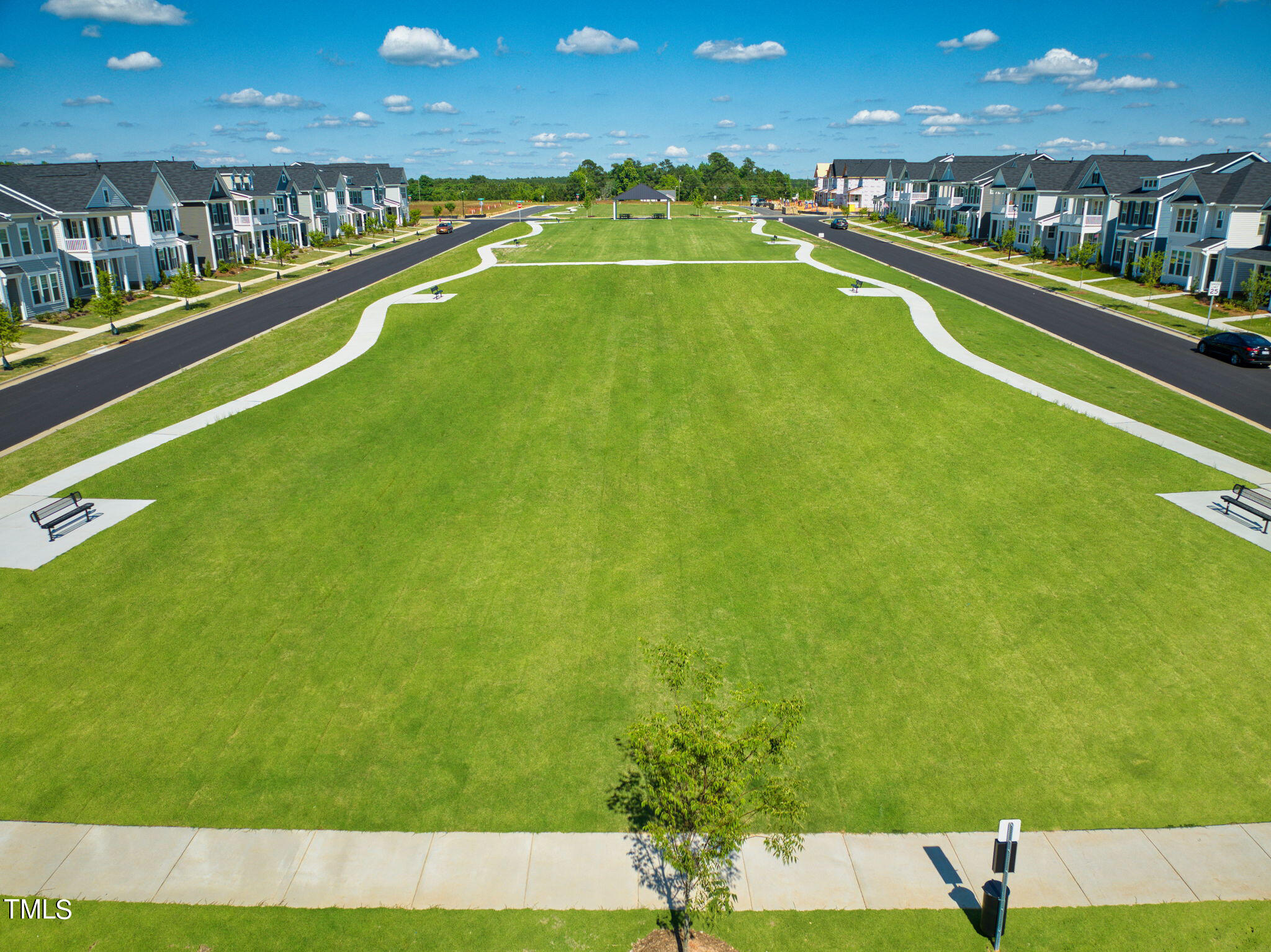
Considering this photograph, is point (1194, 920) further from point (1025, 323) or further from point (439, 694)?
Result: point (1025, 323)

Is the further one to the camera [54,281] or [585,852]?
[54,281]

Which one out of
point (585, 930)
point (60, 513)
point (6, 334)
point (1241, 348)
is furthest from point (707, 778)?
point (6, 334)

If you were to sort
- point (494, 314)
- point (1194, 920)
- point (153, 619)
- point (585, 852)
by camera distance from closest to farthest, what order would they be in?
point (1194, 920)
point (585, 852)
point (153, 619)
point (494, 314)

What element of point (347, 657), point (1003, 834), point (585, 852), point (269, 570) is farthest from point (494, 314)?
point (1003, 834)

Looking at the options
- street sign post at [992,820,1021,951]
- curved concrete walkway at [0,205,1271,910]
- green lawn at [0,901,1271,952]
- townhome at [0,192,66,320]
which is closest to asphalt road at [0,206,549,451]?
townhome at [0,192,66,320]

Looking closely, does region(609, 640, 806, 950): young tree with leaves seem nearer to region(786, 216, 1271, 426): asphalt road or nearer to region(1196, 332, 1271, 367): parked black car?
region(786, 216, 1271, 426): asphalt road

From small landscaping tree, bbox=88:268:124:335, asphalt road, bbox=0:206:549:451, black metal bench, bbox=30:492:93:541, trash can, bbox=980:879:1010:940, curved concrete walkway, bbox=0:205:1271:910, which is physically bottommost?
curved concrete walkway, bbox=0:205:1271:910
